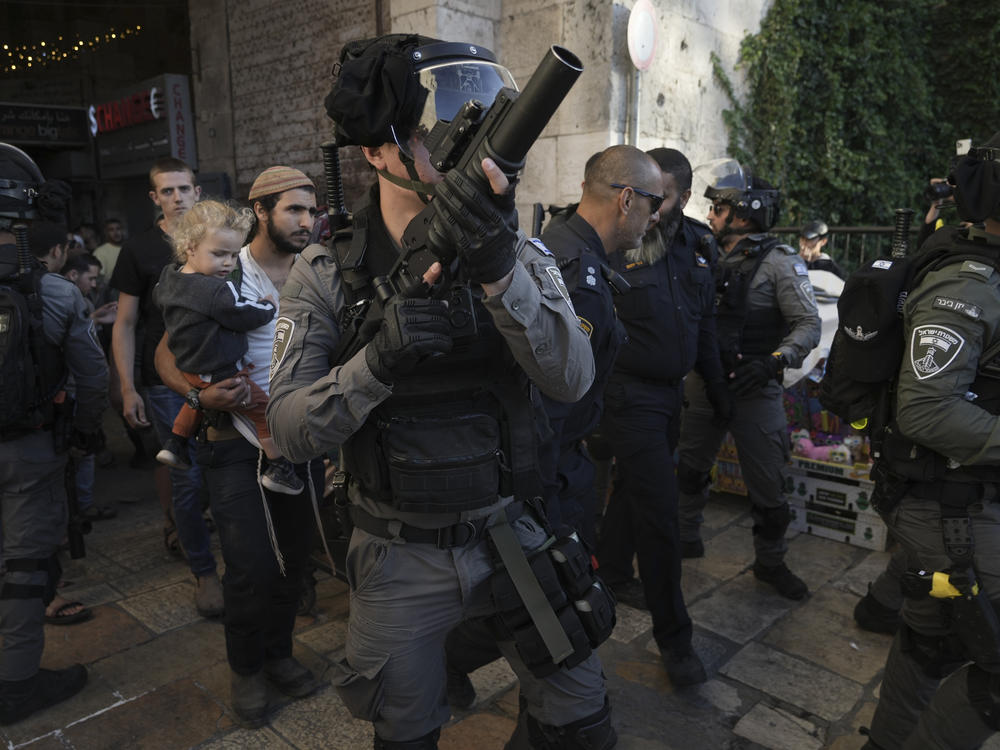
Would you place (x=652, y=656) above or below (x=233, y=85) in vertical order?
below

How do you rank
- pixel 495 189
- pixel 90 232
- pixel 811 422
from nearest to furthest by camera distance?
1. pixel 495 189
2. pixel 811 422
3. pixel 90 232

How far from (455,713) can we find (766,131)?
21.2 feet

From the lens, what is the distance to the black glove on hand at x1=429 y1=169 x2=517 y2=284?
1.43 m

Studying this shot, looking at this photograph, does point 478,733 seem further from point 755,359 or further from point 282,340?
point 755,359

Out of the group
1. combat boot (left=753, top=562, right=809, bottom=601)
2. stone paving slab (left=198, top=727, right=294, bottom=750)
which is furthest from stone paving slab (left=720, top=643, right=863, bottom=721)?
stone paving slab (left=198, top=727, right=294, bottom=750)

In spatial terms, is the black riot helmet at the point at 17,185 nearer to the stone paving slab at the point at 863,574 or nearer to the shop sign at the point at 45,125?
the stone paving slab at the point at 863,574

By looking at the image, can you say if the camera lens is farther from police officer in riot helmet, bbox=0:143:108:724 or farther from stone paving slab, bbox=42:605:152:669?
stone paving slab, bbox=42:605:152:669

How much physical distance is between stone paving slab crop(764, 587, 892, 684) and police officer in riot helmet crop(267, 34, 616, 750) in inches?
75.0

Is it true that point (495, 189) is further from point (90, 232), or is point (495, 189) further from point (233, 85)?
point (90, 232)

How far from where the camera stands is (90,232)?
9.41 metres

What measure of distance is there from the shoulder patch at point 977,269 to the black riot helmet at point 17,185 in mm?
3381

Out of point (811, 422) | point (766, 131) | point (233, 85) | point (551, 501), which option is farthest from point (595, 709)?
point (233, 85)

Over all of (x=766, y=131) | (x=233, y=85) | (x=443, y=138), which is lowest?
(x=443, y=138)

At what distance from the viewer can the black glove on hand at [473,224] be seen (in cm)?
143
